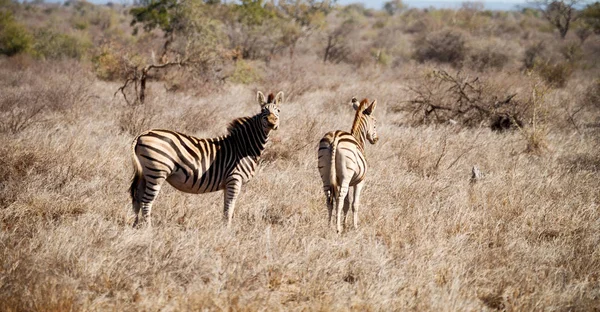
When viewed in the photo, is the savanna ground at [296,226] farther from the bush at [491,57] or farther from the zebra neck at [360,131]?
the bush at [491,57]

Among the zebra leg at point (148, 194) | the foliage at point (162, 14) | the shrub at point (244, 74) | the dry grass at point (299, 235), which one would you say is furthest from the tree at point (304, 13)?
the zebra leg at point (148, 194)

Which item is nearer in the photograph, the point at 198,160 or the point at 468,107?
the point at 198,160

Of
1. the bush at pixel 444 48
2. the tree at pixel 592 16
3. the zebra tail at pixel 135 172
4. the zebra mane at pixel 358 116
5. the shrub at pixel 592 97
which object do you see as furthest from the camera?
the tree at pixel 592 16

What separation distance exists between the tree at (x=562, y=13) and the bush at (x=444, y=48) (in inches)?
615

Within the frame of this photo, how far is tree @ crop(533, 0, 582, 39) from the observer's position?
109 ft

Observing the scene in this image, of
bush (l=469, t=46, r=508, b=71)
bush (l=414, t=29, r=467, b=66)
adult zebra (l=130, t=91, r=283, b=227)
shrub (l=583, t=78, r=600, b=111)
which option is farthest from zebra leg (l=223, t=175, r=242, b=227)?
bush (l=414, t=29, r=467, b=66)

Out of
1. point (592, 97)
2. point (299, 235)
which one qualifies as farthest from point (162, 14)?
point (592, 97)

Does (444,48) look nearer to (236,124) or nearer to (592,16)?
(592,16)

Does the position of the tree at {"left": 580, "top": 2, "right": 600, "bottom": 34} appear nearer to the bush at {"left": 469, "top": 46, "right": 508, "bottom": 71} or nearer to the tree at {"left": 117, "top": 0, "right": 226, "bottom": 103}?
the bush at {"left": 469, "top": 46, "right": 508, "bottom": 71}

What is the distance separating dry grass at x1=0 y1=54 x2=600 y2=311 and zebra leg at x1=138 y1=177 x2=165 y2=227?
30cm

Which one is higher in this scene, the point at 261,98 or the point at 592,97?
the point at 592,97

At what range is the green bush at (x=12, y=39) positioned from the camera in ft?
56.5

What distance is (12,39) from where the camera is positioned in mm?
17219

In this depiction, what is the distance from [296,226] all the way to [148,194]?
1.76m
